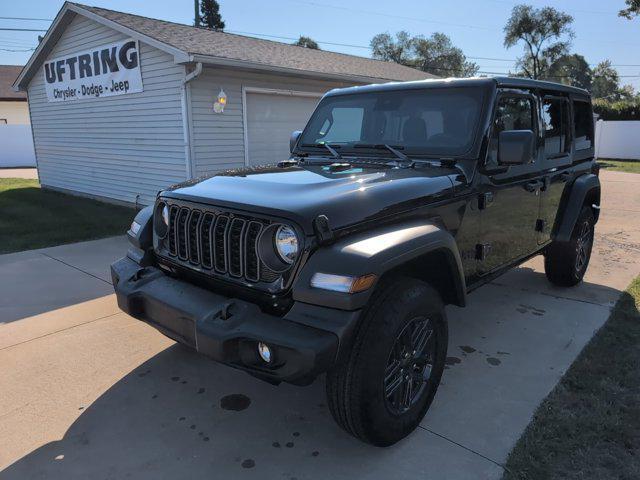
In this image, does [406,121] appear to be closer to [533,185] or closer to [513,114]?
[513,114]

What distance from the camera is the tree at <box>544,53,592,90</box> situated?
157ft

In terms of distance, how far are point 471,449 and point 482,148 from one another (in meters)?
1.90

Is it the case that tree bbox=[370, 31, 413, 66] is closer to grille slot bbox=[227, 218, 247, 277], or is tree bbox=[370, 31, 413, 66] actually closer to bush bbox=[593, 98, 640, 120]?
bush bbox=[593, 98, 640, 120]

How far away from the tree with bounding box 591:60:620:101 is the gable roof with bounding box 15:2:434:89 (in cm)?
6953

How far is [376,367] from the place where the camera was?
237 cm

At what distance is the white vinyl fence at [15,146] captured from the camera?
23906 mm

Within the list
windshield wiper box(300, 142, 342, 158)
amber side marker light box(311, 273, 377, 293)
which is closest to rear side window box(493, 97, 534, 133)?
windshield wiper box(300, 142, 342, 158)

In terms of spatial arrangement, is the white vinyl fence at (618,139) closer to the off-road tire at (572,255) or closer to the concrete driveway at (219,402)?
the off-road tire at (572,255)

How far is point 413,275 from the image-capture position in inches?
114

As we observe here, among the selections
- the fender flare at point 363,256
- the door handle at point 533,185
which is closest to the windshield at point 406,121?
the door handle at point 533,185

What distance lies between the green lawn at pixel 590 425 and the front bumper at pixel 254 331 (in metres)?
1.18

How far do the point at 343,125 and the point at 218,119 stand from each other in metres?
5.92

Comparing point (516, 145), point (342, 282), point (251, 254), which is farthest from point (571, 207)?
point (251, 254)

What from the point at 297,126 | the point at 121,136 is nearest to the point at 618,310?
the point at 297,126
